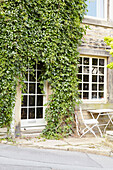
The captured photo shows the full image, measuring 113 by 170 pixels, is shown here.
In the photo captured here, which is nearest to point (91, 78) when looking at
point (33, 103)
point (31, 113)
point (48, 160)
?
point (33, 103)

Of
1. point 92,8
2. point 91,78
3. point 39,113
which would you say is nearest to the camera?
point 39,113

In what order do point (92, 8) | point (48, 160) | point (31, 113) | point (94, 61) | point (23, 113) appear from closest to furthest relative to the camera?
point (48, 160)
point (23, 113)
point (31, 113)
point (94, 61)
point (92, 8)

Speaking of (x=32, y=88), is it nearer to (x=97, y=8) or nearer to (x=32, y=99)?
(x=32, y=99)

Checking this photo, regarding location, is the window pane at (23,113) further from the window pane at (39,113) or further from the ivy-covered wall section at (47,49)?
the ivy-covered wall section at (47,49)

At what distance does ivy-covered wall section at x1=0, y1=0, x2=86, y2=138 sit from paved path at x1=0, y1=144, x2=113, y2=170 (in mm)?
1326

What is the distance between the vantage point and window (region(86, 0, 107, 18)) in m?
8.19

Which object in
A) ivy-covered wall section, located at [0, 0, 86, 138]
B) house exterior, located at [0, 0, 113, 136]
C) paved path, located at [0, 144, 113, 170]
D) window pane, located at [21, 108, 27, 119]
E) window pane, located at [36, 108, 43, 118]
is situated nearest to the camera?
paved path, located at [0, 144, 113, 170]

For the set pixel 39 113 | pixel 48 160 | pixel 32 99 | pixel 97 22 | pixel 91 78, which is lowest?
pixel 48 160

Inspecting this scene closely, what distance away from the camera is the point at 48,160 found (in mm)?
4691

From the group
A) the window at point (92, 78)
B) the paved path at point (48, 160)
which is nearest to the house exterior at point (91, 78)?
the window at point (92, 78)

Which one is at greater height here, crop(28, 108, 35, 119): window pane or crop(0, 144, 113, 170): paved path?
crop(28, 108, 35, 119): window pane

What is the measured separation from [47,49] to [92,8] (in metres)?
2.92

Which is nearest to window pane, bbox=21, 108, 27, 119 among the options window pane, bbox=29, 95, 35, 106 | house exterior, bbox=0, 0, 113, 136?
house exterior, bbox=0, 0, 113, 136

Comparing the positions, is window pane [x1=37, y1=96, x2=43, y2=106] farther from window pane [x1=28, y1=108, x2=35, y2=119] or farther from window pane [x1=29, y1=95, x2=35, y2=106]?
window pane [x1=28, y1=108, x2=35, y2=119]
